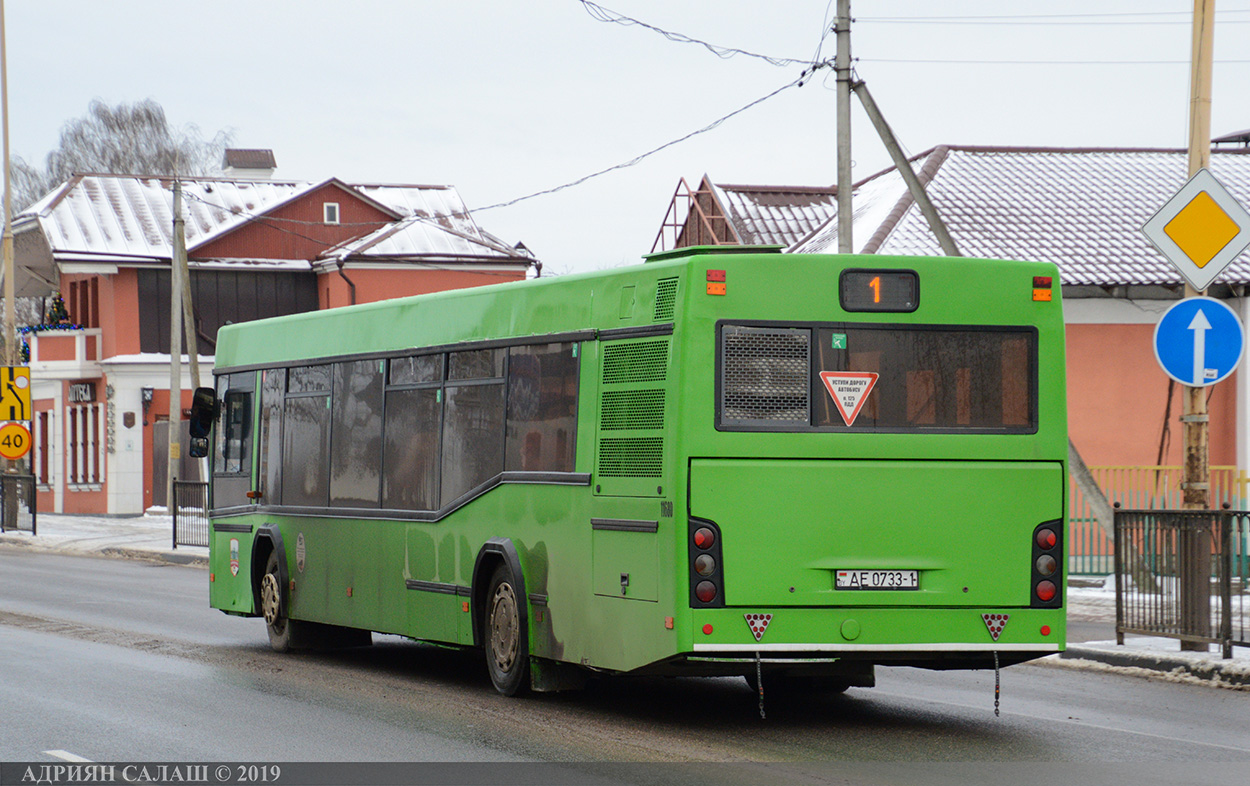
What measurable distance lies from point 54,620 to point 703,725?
963 cm

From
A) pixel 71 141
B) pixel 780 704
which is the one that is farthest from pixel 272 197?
pixel 780 704

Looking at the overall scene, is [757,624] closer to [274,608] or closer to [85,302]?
[274,608]

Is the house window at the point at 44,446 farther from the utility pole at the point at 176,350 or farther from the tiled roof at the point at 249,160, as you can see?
the utility pole at the point at 176,350

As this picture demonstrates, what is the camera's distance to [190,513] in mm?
33688

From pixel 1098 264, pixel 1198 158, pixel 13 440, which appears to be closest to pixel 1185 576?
pixel 1198 158

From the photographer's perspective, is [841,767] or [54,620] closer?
[841,767]

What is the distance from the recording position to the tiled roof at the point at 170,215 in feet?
160

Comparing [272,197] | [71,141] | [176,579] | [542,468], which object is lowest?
[176,579]

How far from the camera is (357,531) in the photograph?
13883 mm

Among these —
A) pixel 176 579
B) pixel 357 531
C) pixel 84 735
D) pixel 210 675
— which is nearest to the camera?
pixel 84 735

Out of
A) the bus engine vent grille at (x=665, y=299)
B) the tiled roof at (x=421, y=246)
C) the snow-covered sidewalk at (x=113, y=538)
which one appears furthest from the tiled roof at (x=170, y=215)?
the bus engine vent grille at (x=665, y=299)

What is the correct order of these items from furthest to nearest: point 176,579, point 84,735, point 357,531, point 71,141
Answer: point 71,141, point 176,579, point 357,531, point 84,735

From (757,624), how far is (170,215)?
4388cm

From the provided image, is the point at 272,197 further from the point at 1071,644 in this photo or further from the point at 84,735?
the point at 84,735
